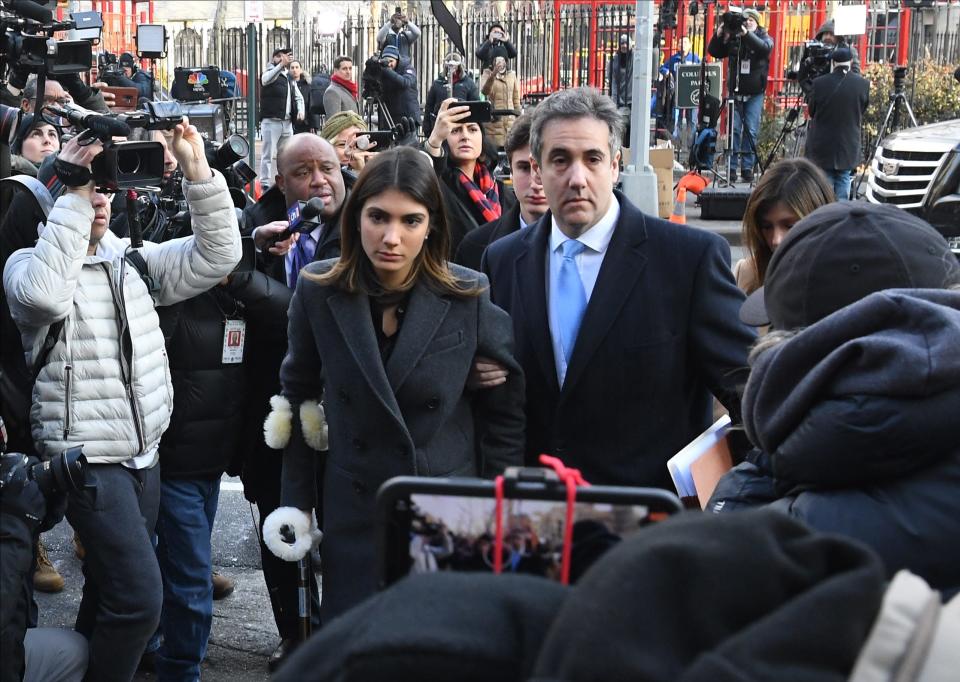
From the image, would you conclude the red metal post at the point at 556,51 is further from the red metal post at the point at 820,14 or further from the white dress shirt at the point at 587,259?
the white dress shirt at the point at 587,259

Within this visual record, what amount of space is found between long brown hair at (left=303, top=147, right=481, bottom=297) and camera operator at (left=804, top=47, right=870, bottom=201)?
12.2 m

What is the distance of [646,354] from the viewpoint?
3.49 m

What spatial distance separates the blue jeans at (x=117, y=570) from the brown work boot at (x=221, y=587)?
154 cm

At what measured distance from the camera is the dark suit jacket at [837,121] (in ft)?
49.9

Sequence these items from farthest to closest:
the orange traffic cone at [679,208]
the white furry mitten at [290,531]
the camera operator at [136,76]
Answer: the camera operator at [136,76] < the orange traffic cone at [679,208] < the white furry mitten at [290,531]

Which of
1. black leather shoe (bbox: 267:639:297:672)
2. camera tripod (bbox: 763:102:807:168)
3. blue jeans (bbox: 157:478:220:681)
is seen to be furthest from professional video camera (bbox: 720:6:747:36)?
blue jeans (bbox: 157:478:220:681)

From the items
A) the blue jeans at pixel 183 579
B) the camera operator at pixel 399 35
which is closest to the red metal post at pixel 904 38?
the camera operator at pixel 399 35

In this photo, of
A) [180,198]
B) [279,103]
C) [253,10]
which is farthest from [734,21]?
[180,198]

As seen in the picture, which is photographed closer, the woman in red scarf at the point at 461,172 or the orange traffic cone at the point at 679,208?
the woman in red scarf at the point at 461,172

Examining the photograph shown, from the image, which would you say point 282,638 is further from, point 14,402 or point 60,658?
point 14,402

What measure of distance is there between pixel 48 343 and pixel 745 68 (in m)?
14.6

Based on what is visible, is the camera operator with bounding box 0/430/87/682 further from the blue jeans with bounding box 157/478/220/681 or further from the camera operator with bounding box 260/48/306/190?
the camera operator with bounding box 260/48/306/190

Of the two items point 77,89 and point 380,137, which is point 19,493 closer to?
point 77,89

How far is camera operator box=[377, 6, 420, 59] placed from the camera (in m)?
20.2
